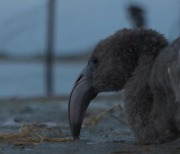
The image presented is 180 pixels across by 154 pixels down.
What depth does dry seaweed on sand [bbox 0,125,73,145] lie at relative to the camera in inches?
173

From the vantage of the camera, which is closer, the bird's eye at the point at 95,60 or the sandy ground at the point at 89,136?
the sandy ground at the point at 89,136

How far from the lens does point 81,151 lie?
13.0ft

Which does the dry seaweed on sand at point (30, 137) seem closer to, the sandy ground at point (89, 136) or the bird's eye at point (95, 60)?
the sandy ground at point (89, 136)

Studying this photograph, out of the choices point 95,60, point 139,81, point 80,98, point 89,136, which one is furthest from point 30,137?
point 139,81

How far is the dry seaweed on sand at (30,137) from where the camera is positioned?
173 inches

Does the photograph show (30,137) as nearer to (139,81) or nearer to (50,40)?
(139,81)

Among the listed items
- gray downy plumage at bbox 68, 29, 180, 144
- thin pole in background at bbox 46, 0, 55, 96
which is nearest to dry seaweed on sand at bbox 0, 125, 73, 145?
gray downy plumage at bbox 68, 29, 180, 144

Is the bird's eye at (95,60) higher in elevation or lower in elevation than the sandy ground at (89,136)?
higher

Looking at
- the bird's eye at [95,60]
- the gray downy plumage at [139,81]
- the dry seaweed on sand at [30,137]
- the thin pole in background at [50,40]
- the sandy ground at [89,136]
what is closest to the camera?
the gray downy plumage at [139,81]

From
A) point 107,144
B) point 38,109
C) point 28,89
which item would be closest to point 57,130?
point 107,144

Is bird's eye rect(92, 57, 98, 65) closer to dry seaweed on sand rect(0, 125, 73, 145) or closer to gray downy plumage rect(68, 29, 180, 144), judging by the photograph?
gray downy plumage rect(68, 29, 180, 144)

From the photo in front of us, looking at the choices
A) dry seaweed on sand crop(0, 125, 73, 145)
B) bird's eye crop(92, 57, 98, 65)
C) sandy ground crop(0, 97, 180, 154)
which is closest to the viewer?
sandy ground crop(0, 97, 180, 154)

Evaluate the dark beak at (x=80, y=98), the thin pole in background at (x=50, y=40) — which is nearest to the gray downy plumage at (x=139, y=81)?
the dark beak at (x=80, y=98)

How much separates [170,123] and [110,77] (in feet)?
1.94
